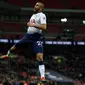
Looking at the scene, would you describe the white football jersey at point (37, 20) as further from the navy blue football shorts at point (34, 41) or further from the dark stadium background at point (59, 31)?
the dark stadium background at point (59, 31)

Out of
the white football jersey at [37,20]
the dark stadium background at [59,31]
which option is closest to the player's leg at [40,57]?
the white football jersey at [37,20]

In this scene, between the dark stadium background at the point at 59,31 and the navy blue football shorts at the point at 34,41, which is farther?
the dark stadium background at the point at 59,31

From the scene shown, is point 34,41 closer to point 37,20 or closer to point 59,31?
point 37,20

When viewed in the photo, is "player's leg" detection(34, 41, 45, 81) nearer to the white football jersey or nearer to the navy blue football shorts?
the navy blue football shorts

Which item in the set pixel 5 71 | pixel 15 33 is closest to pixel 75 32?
pixel 15 33

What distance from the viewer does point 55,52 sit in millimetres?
28016

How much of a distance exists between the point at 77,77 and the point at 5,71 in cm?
609

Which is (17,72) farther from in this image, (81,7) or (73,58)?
(81,7)

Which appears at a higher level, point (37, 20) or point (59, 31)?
point (37, 20)

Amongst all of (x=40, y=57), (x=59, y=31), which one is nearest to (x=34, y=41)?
(x=40, y=57)

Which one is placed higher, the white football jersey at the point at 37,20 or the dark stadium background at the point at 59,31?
the white football jersey at the point at 37,20

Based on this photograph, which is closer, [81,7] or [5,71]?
[5,71]

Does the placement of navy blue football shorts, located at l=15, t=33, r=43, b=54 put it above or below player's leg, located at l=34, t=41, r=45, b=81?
above

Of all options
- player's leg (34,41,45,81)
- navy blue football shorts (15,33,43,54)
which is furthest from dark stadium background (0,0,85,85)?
player's leg (34,41,45,81)
